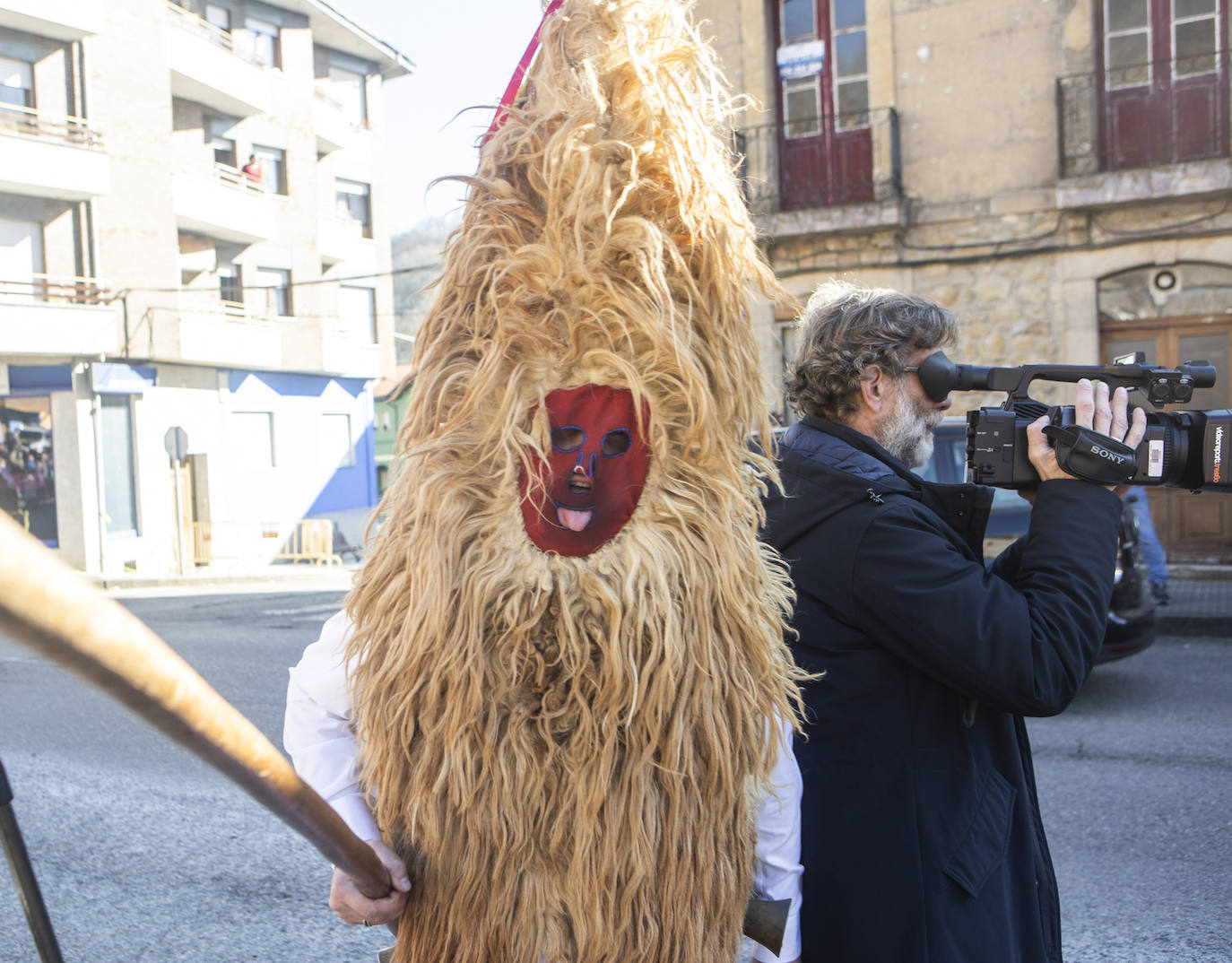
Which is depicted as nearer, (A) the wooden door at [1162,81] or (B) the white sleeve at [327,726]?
(B) the white sleeve at [327,726]

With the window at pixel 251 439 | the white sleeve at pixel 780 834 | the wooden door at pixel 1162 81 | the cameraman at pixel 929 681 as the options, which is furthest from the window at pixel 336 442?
the white sleeve at pixel 780 834

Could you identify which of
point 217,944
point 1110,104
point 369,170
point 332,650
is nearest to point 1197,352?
point 1110,104

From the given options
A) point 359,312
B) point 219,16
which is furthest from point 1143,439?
point 359,312

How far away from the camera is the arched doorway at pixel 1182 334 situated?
451 inches

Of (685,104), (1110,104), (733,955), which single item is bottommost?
(733,955)

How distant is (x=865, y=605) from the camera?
1.66 m

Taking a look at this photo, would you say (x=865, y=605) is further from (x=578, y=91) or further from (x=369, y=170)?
(x=369, y=170)

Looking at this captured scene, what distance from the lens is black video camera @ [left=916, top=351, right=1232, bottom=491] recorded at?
5.79 feet

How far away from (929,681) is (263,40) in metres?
26.9

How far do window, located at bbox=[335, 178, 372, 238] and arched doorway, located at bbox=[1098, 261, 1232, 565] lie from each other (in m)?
21.0

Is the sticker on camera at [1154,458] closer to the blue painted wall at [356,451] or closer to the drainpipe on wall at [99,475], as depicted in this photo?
the drainpipe on wall at [99,475]

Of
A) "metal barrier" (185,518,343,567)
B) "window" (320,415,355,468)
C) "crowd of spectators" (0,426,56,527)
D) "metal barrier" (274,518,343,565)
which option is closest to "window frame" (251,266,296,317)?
"window" (320,415,355,468)

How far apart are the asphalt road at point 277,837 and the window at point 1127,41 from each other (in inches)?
303

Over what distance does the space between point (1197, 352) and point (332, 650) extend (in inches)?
494
